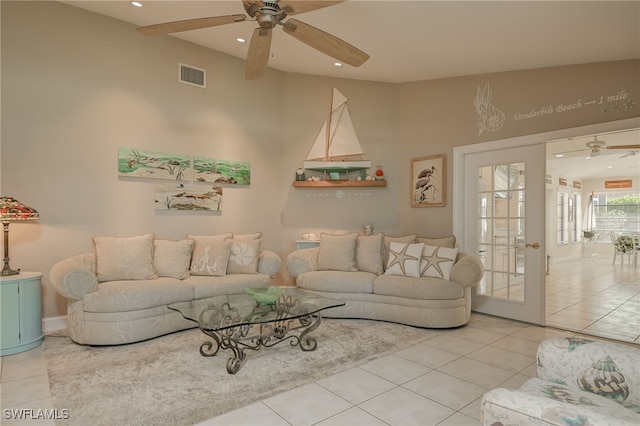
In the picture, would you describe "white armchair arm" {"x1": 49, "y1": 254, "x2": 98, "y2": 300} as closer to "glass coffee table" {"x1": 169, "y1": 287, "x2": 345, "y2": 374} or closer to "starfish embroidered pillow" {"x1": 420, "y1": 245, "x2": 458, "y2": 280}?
"glass coffee table" {"x1": 169, "y1": 287, "x2": 345, "y2": 374}

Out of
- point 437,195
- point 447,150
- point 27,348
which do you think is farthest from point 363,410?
point 447,150

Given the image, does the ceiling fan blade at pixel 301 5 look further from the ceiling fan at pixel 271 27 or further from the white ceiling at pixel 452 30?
the white ceiling at pixel 452 30

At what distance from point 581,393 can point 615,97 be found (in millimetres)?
3068

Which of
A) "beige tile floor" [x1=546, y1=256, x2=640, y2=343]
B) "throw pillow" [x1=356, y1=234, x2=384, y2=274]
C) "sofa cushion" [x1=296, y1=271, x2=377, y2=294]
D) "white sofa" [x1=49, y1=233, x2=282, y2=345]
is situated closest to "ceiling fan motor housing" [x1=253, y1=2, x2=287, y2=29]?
"white sofa" [x1=49, y1=233, x2=282, y2=345]

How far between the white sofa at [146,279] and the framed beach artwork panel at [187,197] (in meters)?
0.58

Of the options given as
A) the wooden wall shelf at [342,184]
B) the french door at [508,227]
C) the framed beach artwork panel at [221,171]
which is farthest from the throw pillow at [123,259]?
the french door at [508,227]

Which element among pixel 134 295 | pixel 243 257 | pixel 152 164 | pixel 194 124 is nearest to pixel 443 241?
pixel 243 257

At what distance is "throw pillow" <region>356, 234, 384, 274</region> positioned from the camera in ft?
14.1

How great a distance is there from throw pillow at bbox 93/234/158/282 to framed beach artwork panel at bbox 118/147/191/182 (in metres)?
0.87

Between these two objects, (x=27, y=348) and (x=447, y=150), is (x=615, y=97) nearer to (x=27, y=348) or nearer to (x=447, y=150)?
(x=447, y=150)

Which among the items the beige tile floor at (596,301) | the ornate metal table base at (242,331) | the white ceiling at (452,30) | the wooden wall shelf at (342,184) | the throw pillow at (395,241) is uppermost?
the white ceiling at (452,30)

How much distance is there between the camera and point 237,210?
16.0 feet

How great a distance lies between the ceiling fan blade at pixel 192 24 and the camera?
7.76 feet

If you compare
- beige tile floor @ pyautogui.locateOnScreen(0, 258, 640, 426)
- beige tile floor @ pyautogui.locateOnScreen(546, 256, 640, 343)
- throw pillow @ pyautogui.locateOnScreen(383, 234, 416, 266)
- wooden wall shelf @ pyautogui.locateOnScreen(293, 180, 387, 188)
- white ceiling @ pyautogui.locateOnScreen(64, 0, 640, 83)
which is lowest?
beige tile floor @ pyautogui.locateOnScreen(546, 256, 640, 343)
